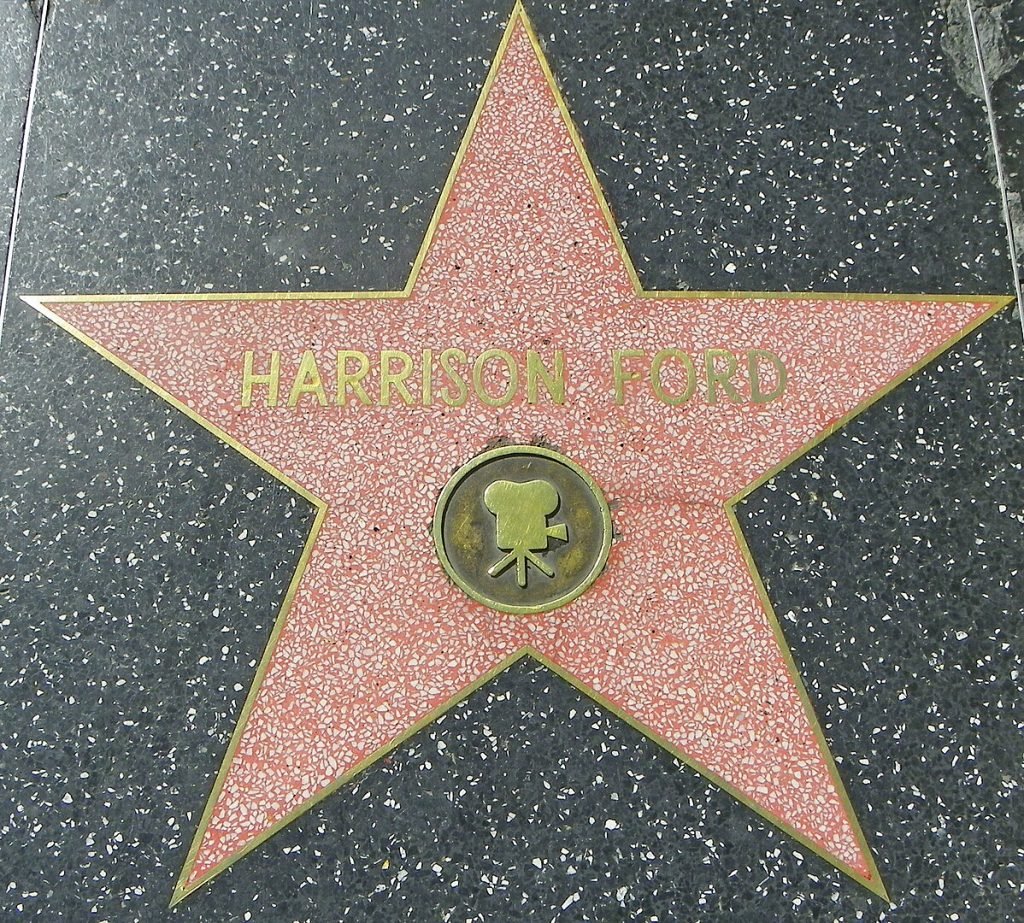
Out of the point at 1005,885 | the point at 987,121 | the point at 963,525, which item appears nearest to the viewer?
the point at 1005,885

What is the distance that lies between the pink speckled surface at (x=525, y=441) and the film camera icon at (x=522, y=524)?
75mm

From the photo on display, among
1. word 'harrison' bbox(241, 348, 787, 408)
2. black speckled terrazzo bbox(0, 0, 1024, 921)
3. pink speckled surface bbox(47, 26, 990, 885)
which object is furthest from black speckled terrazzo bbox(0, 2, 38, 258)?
word 'harrison' bbox(241, 348, 787, 408)

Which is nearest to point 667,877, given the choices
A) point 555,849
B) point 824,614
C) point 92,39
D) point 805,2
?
point 555,849

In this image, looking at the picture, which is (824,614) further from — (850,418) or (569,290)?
(569,290)

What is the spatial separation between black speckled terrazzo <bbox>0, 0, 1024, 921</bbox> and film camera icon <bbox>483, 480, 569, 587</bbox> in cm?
18

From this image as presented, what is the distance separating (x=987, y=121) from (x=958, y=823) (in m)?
1.15

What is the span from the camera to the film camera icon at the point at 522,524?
46.6 inches

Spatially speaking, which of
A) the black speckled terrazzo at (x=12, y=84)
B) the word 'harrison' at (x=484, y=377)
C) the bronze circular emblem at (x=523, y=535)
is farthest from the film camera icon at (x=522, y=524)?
the black speckled terrazzo at (x=12, y=84)

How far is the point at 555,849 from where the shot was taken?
113 centimetres

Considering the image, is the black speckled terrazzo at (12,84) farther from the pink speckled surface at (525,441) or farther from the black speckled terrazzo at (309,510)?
the pink speckled surface at (525,441)

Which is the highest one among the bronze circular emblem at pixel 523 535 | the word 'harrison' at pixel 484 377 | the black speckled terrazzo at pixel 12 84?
the black speckled terrazzo at pixel 12 84

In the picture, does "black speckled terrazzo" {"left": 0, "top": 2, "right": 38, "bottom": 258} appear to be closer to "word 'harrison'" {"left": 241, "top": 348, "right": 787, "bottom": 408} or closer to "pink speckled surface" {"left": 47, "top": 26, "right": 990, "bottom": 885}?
"pink speckled surface" {"left": 47, "top": 26, "right": 990, "bottom": 885}

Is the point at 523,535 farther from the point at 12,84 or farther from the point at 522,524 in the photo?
the point at 12,84

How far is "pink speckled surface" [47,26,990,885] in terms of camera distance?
1139 mm
